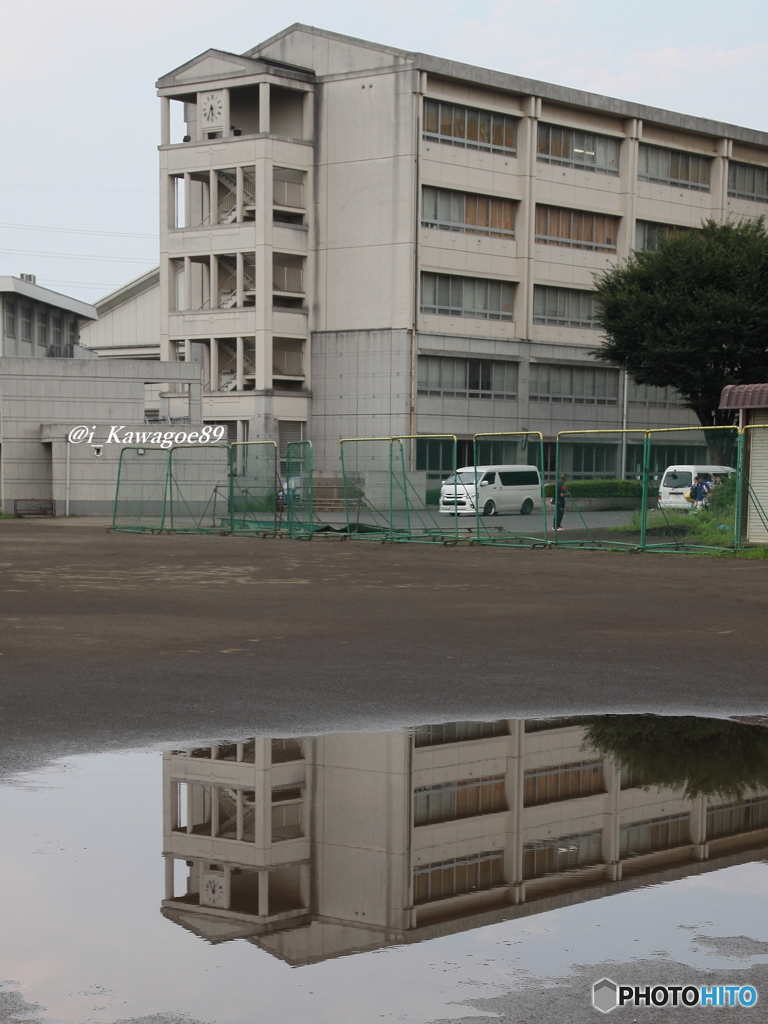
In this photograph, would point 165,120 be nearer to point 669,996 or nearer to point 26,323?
point 26,323

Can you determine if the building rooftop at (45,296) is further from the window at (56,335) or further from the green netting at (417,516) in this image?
the green netting at (417,516)

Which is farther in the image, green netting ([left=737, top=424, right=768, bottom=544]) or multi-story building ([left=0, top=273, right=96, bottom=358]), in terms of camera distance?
multi-story building ([left=0, top=273, right=96, bottom=358])

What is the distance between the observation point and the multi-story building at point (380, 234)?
199 feet

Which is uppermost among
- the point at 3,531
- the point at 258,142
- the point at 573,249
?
the point at 258,142

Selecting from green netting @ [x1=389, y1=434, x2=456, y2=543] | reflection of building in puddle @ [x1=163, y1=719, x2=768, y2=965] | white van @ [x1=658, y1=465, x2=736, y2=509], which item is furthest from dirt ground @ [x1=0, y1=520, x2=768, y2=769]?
green netting @ [x1=389, y1=434, x2=456, y2=543]

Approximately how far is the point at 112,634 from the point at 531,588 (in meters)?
7.63

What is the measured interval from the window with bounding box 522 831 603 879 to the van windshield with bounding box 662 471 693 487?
21620 mm

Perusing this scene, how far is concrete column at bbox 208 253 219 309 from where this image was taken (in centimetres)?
6219

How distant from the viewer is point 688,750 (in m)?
7.38

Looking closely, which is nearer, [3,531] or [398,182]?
[3,531]

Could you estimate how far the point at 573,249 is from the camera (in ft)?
217

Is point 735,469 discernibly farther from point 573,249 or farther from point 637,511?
point 573,249

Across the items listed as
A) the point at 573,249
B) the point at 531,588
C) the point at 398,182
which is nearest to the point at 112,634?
the point at 531,588

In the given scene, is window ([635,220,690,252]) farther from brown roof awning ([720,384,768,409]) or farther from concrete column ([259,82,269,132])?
brown roof awning ([720,384,768,409])
